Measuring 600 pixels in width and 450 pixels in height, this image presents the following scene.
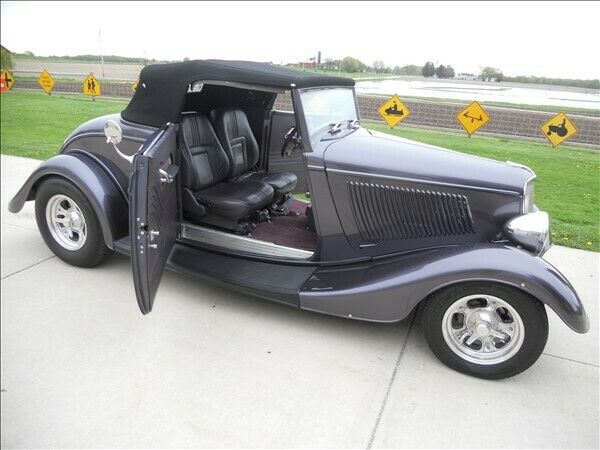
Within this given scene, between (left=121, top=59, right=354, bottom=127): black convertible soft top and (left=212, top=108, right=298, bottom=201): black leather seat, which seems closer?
(left=121, top=59, right=354, bottom=127): black convertible soft top

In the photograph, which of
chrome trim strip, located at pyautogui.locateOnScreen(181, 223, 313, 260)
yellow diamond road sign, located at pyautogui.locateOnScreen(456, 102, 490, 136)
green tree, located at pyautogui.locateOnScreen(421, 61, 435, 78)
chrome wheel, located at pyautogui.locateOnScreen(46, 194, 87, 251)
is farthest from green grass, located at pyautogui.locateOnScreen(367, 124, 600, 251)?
chrome wheel, located at pyautogui.locateOnScreen(46, 194, 87, 251)

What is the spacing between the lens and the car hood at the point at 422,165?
2551 mm

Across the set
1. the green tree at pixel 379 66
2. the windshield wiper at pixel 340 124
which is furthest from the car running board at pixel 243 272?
the green tree at pixel 379 66

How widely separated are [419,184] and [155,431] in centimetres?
196

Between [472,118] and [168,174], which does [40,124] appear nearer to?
[168,174]

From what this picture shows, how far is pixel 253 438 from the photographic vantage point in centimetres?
196

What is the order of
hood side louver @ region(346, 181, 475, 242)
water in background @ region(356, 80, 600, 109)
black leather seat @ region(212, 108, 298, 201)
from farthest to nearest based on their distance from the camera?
black leather seat @ region(212, 108, 298, 201) → hood side louver @ region(346, 181, 475, 242) → water in background @ region(356, 80, 600, 109)

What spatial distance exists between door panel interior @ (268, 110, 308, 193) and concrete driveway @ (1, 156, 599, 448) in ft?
5.33

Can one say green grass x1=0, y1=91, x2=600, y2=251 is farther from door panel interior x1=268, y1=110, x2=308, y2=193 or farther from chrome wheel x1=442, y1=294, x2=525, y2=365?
chrome wheel x1=442, y1=294, x2=525, y2=365

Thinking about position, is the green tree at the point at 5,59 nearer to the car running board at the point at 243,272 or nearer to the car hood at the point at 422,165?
the car running board at the point at 243,272

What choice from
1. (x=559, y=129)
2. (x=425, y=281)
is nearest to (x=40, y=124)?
(x=425, y=281)

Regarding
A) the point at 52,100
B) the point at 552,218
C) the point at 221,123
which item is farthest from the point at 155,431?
the point at 52,100

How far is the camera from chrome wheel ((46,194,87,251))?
3424 millimetres

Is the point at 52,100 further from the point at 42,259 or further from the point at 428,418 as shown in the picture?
the point at 428,418
